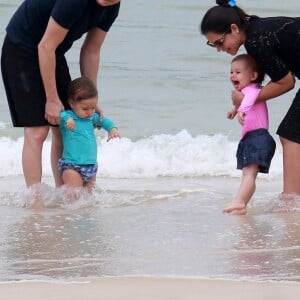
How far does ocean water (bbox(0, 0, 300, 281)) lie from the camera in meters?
4.66

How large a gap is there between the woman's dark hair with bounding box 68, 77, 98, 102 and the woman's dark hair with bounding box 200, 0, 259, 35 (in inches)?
35.0

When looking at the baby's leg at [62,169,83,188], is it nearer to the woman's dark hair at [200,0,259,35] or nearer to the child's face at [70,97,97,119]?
the child's face at [70,97,97,119]

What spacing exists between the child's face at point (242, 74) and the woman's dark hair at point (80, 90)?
0.90 m

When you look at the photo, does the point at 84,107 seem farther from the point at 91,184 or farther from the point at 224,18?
the point at 224,18

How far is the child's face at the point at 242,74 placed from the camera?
573cm

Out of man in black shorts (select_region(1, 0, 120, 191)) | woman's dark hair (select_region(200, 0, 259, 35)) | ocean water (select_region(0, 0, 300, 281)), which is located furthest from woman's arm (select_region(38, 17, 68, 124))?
woman's dark hair (select_region(200, 0, 259, 35))

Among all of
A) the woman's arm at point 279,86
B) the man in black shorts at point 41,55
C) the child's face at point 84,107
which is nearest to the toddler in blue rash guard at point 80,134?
the child's face at point 84,107

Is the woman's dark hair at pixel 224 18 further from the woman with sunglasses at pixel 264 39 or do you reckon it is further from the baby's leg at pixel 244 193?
the baby's leg at pixel 244 193

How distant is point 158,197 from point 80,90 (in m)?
0.86

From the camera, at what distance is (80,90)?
6.11 m

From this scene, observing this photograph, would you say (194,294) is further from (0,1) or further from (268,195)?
(0,1)

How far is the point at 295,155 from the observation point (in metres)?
5.78

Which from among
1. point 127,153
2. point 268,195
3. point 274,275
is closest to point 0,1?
point 127,153

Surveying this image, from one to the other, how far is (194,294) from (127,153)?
14.3 feet
